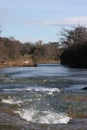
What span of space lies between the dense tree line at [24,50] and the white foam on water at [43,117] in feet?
276

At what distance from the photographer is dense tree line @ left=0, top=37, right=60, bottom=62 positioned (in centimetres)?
11228

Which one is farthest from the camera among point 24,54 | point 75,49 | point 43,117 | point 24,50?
point 24,50

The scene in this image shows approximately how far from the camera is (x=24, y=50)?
14875cm

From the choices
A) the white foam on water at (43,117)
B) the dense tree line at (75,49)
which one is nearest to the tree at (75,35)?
the dense tree line at (75,49)

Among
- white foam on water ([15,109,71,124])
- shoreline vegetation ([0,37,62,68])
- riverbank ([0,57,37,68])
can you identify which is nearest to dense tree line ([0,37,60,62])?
shoreline vegetation ([0,37,62,68])

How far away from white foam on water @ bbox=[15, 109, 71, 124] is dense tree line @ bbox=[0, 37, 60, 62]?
8400cm

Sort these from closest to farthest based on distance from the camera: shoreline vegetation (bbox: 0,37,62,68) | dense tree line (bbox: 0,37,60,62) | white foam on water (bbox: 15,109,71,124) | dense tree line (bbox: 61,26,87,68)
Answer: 1. white foam on water (bbox: 15,109,71,124)
2. dense tree line (bbox: 61,26,87,68)
3. shoreline vegetation (bbox: 0,37,62,68)
4. dense tree line (bbox: 0,37,60,62)

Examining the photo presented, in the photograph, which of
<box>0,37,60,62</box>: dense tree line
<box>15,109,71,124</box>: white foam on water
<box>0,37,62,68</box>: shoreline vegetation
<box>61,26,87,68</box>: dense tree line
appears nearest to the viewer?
<box>15,109,71,124</box>: white foam on water

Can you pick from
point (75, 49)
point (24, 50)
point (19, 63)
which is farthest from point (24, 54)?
point (75, 49)

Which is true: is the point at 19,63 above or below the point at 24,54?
below

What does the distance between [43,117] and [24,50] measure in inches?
5084

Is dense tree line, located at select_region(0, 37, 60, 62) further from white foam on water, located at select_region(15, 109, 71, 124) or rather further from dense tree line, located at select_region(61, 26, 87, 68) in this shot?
white foam on water, located at select_region(15, 109, 71, 124)

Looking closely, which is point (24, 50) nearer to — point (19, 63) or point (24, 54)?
point (24, 54)

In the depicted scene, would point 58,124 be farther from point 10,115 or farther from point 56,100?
point 56,100
